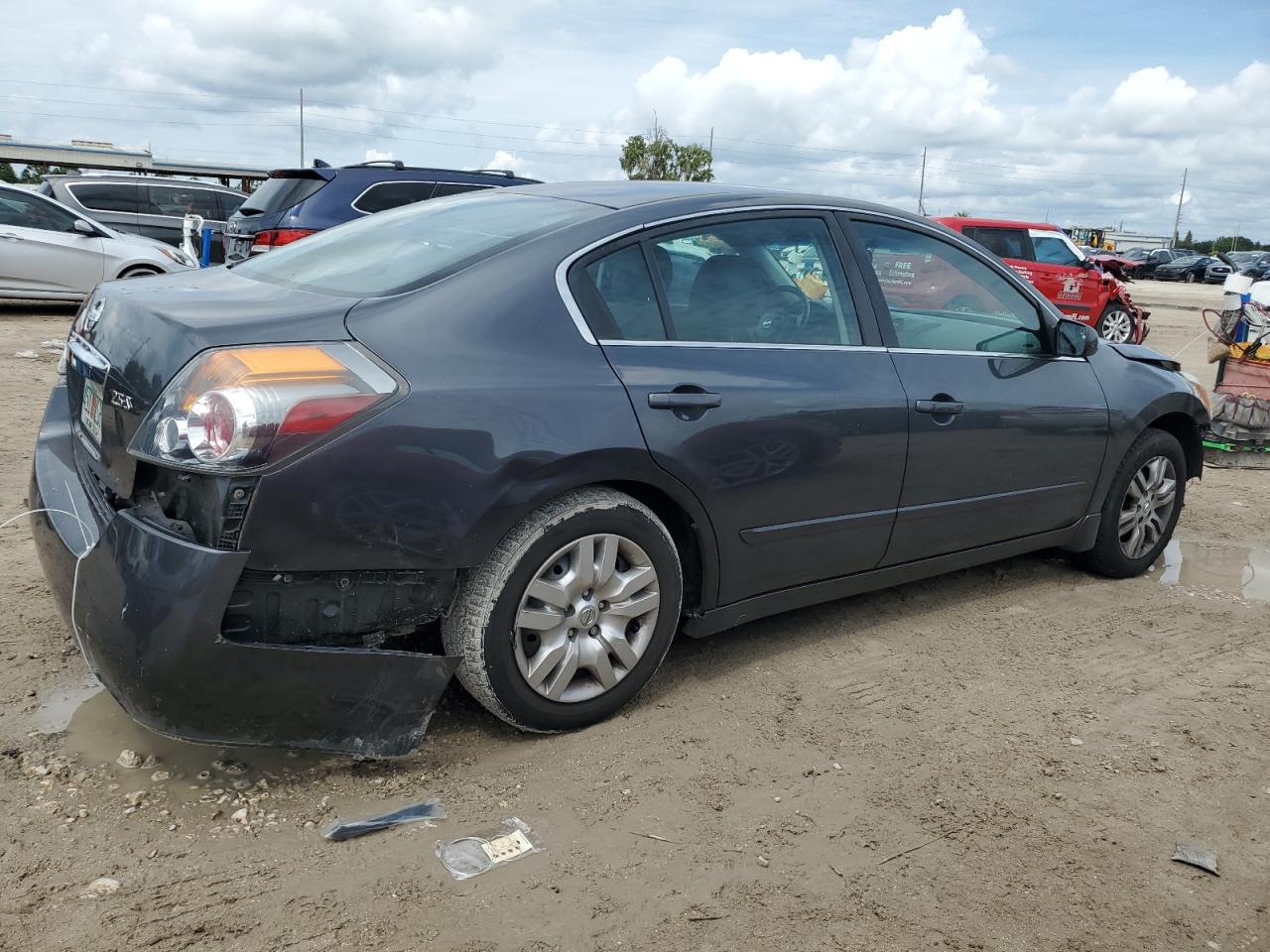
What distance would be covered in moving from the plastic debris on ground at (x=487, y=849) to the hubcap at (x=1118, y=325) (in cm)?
1513

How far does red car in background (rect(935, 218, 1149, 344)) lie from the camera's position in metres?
15.1

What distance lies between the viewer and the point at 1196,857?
2760mm

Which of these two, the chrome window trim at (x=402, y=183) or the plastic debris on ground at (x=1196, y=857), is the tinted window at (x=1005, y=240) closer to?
the chrome window trim at (x=402, y=183)

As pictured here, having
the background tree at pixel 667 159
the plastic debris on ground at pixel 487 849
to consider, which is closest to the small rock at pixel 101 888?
the plastic debris on ground at pixel 487 849

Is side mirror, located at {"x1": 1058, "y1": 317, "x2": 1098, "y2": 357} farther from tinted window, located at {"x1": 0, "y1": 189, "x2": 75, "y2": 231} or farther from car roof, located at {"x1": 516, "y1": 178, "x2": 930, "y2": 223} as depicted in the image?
tinted window, located at {"x1": 0, "y1": 189, "x2": 75, "y2": 231}

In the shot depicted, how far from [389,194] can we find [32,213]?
173 inches

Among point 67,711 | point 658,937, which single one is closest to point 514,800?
point 658,937

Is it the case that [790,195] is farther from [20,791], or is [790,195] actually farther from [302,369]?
[20,791]

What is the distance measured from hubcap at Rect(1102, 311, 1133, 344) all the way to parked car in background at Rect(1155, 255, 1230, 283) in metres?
36.6

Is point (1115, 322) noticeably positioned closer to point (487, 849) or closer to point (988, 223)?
point (988, 223)

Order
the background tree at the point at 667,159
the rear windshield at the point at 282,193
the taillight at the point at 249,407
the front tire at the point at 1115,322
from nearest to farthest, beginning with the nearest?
the taillight at the point at 249,407 → the rear windshield at the point at 282,193 → the front tire at the point at 1115,322 → the background tree at the point at 667,159

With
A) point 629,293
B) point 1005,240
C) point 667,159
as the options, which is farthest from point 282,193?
point 667,159

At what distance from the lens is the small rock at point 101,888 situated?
230 cm

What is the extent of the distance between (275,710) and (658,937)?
105 centimetres
